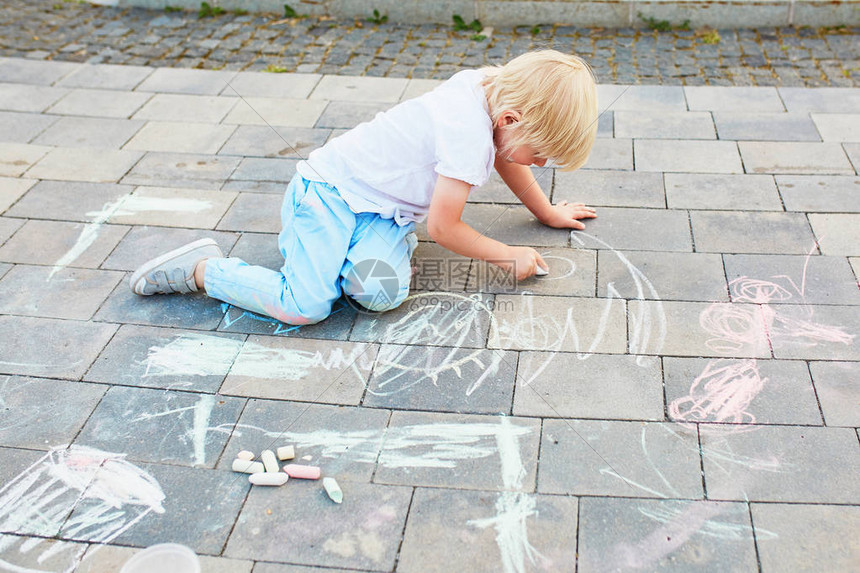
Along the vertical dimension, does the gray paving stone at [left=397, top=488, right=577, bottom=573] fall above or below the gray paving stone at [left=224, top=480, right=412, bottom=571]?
below

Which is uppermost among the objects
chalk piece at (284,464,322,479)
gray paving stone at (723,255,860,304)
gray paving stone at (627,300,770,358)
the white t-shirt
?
the white t-shirt

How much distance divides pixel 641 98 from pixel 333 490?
3215 millimetres

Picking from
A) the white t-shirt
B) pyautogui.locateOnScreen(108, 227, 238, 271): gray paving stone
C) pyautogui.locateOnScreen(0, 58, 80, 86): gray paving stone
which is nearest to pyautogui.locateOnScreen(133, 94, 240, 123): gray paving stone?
pyautogui.locateOnScreen(0, 58, 80, 86): gray paving stone

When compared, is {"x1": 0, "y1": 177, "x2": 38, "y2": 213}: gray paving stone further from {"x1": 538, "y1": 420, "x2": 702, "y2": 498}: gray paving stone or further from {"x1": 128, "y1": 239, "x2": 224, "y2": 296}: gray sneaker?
{"x1": 538, "y1": 420, "x2": 702, "y2": 498}: gray paving stone

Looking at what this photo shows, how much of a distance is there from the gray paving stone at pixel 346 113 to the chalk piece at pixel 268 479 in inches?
96.9

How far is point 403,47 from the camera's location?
5.25m

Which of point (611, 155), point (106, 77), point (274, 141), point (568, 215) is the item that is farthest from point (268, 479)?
point (106, 77)

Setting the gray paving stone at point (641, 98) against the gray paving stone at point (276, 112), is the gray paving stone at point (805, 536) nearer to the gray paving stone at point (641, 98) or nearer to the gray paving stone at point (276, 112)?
the gray paving stone at point (641, 98)

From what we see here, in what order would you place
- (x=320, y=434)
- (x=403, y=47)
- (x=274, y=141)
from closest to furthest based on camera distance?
(x=320, y=434) → (x=274, y=141) → (x=403, y=47)

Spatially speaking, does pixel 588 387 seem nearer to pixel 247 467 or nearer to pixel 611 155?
pixel 247 467

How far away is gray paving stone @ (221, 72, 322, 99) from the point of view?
4652 mm

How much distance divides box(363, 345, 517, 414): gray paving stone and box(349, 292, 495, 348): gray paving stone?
50 mm

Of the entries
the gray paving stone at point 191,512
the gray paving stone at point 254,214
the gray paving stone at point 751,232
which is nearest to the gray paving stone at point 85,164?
the gray paving stone at point 254,214

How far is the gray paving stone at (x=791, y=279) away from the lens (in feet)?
9.45
